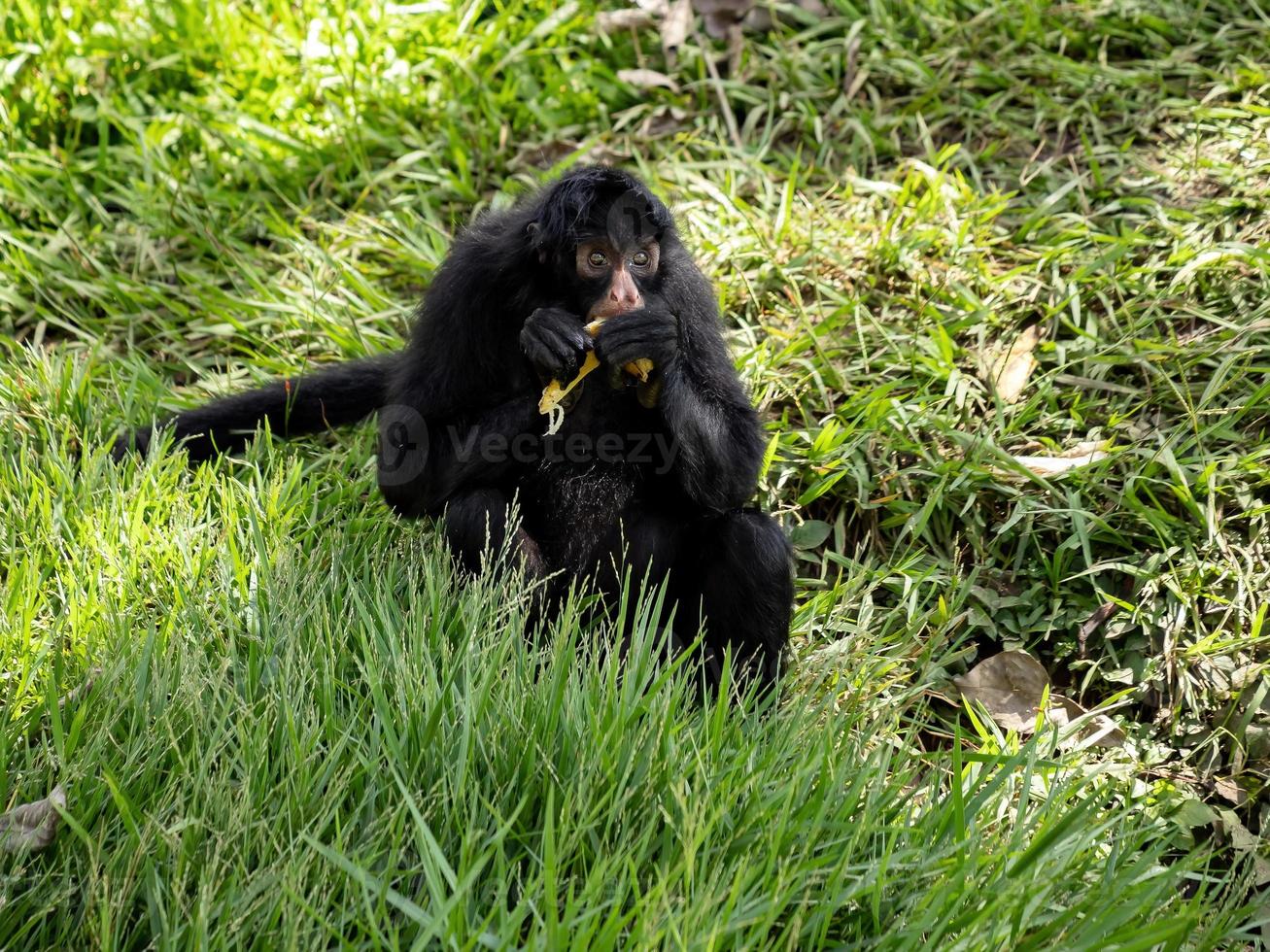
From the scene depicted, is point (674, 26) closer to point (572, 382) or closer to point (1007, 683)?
point (572, 382)

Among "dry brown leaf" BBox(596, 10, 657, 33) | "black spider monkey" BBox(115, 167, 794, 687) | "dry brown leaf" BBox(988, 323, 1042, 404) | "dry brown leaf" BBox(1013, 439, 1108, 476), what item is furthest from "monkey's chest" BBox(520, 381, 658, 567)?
"dry brown leaf" BBox(596, 10, 657, 33)

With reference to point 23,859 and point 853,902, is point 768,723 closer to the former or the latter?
point 853,902

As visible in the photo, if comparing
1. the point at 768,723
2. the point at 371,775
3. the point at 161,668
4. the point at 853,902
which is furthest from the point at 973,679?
the point at 161,668

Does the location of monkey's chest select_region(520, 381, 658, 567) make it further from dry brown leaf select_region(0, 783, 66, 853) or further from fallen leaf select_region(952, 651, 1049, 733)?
dry brown leaf select_region(0, 783, 66, 853)

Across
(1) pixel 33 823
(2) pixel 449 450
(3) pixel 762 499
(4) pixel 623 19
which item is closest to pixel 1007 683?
(3) pixel 762 499

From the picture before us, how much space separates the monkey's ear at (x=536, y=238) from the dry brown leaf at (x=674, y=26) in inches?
110

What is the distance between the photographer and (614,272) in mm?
3986

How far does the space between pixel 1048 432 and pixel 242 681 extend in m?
3.13

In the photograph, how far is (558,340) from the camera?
374 cm

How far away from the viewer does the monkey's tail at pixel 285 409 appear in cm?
472

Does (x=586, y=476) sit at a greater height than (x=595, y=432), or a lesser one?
lesser

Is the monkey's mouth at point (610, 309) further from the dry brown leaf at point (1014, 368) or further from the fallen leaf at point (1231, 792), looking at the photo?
the fallen leaf at point (1231, 792)

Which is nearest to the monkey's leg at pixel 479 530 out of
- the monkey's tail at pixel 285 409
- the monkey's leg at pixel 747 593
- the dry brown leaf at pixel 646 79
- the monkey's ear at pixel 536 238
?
the monkey's leg at pixel 747 593

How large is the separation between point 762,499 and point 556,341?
1346 millimetres
